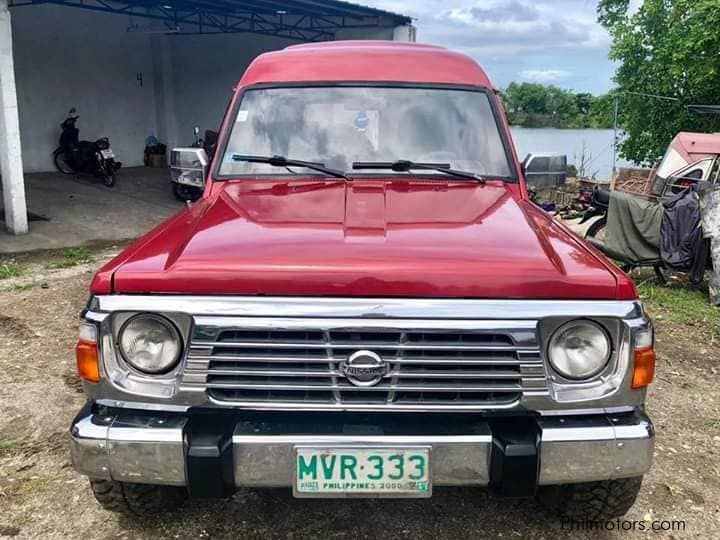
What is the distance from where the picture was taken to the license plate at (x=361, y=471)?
2211mm

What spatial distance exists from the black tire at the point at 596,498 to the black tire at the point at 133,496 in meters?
1.62

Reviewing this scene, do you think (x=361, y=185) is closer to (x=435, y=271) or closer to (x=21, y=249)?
(x=435, y=271)

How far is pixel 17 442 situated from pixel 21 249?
585 centimetres

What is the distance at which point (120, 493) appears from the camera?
2686 mm

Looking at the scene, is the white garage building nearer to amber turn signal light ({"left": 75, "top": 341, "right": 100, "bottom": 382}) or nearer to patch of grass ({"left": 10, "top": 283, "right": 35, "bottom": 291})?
patch of grass ({"left": 10, "top": 283, "right": 35, "bottom": 291})

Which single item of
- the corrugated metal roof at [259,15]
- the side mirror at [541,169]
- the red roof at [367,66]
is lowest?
the side mirror at [541,169]

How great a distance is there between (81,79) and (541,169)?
13.6 m

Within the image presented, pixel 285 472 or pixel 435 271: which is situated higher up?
pixel 435 271

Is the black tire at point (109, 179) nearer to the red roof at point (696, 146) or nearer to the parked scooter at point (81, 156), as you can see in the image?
the parked scooter at point (81, 156)

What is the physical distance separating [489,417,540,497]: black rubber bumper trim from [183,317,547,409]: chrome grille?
0.43 ft

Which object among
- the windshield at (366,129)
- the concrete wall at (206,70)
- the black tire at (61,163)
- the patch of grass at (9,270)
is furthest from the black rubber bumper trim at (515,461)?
the concrete wall at (206,70)

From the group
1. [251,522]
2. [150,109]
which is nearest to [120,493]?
[251,522]

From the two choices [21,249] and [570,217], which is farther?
[570,217]

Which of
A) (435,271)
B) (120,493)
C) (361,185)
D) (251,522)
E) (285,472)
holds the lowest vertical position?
(251,522)
